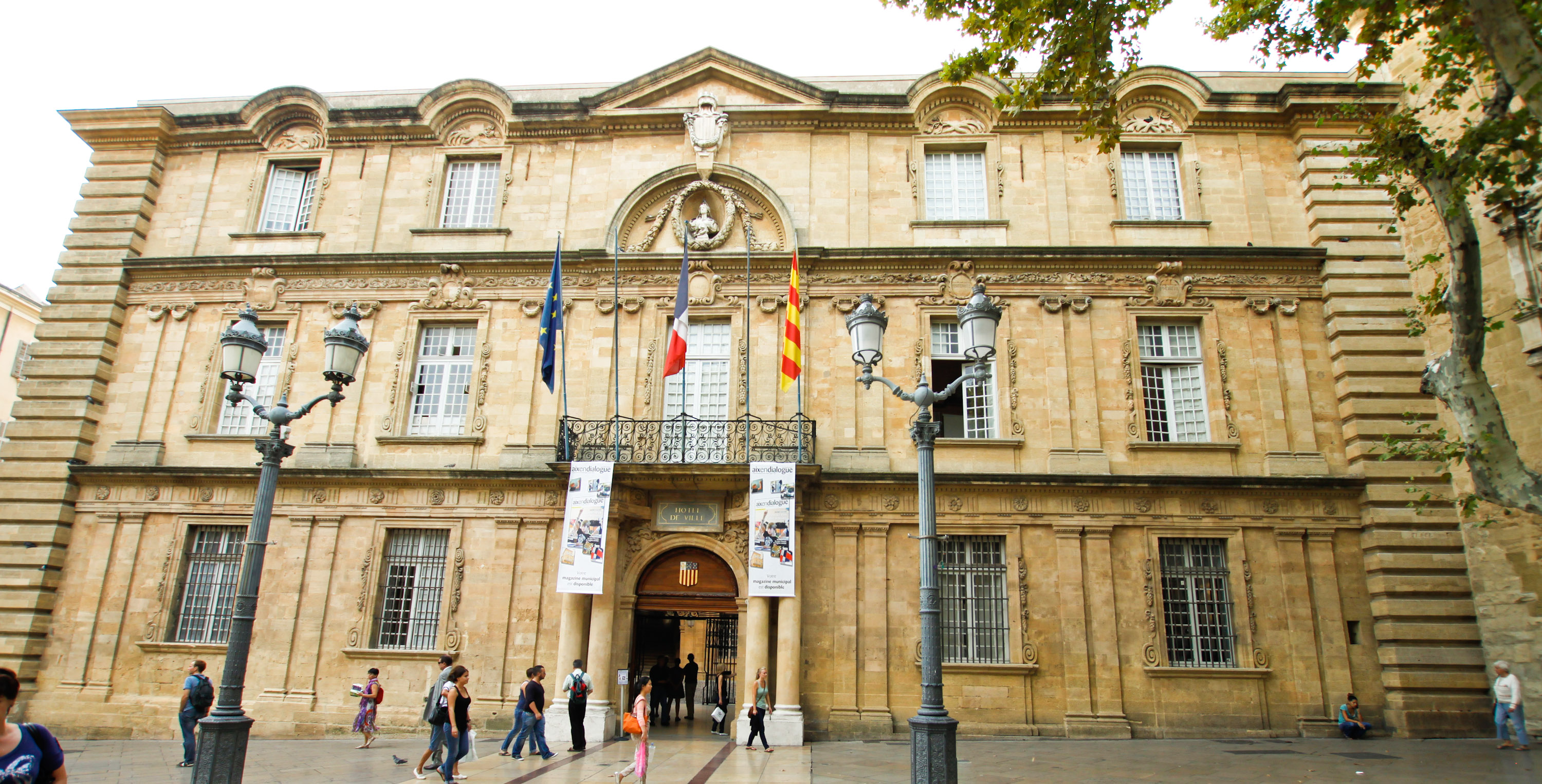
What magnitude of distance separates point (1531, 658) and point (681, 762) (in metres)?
13.4

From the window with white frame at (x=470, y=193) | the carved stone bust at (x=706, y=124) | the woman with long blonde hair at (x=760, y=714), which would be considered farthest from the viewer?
the window with white frame at (x=470, y=193)

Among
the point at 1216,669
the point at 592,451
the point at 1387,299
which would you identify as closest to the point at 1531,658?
the point at 1216,669

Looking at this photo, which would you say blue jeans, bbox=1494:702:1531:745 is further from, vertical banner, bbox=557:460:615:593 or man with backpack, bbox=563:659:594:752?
vertical banner, bbox=557:460:615:593

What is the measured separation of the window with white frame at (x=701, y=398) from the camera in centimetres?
1510

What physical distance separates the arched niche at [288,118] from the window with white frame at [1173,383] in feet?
57.6

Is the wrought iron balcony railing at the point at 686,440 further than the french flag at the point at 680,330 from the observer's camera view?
Yes

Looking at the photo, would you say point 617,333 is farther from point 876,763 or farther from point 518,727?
point 876,763

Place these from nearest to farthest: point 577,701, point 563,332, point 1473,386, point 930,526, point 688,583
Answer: point 930,526
point 1473,386
point 577,701
point 688,583
point 563,332

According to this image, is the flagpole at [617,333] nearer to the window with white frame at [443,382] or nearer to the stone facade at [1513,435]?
the window with white frame at [443,382]

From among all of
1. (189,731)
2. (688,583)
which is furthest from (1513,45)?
(189,731)

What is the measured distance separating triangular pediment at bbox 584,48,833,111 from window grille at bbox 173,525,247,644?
1110 centimetres

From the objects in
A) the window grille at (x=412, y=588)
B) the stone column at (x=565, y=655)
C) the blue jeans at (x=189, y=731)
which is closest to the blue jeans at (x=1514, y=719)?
the stone column at (x=565, y=655)

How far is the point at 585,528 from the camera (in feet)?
46.4

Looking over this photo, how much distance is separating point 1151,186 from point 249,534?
16.5 metres
